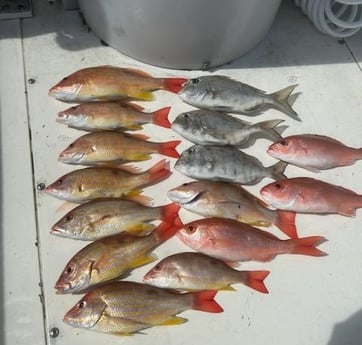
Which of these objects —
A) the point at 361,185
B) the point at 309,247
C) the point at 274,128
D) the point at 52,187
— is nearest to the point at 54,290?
the point at 52,187

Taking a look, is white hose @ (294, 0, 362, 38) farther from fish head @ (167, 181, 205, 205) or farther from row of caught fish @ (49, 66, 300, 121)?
fish head @ (167, 181, 205, 205)

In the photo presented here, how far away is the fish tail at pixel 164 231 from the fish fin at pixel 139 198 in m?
0.11

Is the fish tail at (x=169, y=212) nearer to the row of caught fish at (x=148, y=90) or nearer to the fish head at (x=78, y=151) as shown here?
the fish head at (x=78, y=151)

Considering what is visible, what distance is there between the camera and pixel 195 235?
1.59m

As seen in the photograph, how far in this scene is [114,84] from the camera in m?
1.93

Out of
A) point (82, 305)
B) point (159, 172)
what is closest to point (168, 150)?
point (159, 172)

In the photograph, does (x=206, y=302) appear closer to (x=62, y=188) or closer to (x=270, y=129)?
(x=62, y=188)

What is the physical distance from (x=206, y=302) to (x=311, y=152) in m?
0.66

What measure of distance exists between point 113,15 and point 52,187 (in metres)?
0.74

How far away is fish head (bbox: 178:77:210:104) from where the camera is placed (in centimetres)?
194

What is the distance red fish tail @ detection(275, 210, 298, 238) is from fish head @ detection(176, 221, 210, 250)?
0.84 ft

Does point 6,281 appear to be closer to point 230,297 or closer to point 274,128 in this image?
point 230,297

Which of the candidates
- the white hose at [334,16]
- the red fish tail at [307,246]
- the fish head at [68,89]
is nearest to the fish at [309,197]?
the red fish tail at [307,246]

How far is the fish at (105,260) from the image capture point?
1.49m
